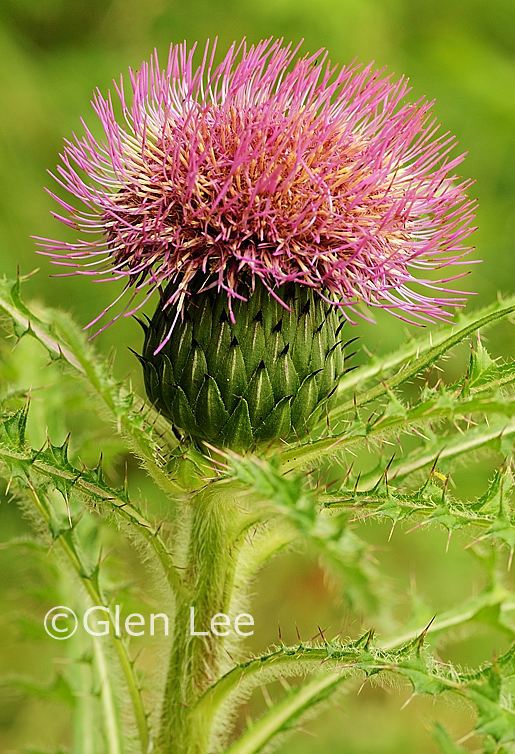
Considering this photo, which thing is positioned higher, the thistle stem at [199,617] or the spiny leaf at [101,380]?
the spiny leaf at [101,380]

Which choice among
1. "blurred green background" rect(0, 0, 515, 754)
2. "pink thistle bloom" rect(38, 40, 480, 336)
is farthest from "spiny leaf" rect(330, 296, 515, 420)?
"blurred green background" rect(0, 0, 515, 754)

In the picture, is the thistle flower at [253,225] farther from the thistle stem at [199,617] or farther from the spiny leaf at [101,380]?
the thistle stem at [199,617]

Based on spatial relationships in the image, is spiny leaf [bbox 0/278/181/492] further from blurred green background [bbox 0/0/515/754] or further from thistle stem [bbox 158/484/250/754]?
blurred green background [bbox 0/0/515/754]

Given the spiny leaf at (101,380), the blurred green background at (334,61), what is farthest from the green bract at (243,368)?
the blurred green background at (334,61)

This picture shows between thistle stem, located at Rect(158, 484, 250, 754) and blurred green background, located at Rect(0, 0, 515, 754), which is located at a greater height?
blurred green background, located at Rect(0, 0, 515, 754)

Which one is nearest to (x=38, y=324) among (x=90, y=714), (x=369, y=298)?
(x=369, y=298)

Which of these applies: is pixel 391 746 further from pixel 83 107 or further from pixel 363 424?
pixel 83 107
